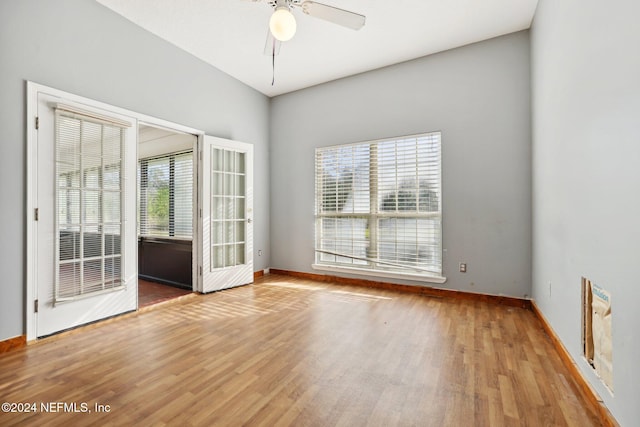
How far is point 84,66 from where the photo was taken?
2.77 metres

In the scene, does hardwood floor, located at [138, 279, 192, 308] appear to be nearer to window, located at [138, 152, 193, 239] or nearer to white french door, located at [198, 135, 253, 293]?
white french door, located at [198, 135, 253, 293]

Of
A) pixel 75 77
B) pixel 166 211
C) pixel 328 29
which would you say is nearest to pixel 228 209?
pixel 166 211

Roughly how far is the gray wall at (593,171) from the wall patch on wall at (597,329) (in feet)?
0.19

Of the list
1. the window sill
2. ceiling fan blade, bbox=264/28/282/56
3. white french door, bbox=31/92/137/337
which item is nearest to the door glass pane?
white french door, bbox=31/92/137/337

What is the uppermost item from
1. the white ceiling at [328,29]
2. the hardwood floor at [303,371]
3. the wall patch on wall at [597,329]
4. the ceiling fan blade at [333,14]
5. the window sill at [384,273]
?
the white ceiling at [328,29]

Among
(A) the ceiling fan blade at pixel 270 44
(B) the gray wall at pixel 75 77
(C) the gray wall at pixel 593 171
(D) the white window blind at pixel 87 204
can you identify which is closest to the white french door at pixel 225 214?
(B) the gray wall at pixel 75 77

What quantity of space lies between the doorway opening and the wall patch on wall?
4.42 meters

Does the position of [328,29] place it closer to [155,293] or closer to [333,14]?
[333,14]

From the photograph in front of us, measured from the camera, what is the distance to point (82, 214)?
276 cm

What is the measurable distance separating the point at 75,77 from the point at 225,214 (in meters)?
2.20

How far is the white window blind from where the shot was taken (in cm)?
262

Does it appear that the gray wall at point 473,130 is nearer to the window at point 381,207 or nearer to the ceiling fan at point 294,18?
the window at point 381,207

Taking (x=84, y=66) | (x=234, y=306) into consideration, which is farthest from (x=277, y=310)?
(x=84, y=66)

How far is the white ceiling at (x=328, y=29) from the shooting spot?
9.53 feet
